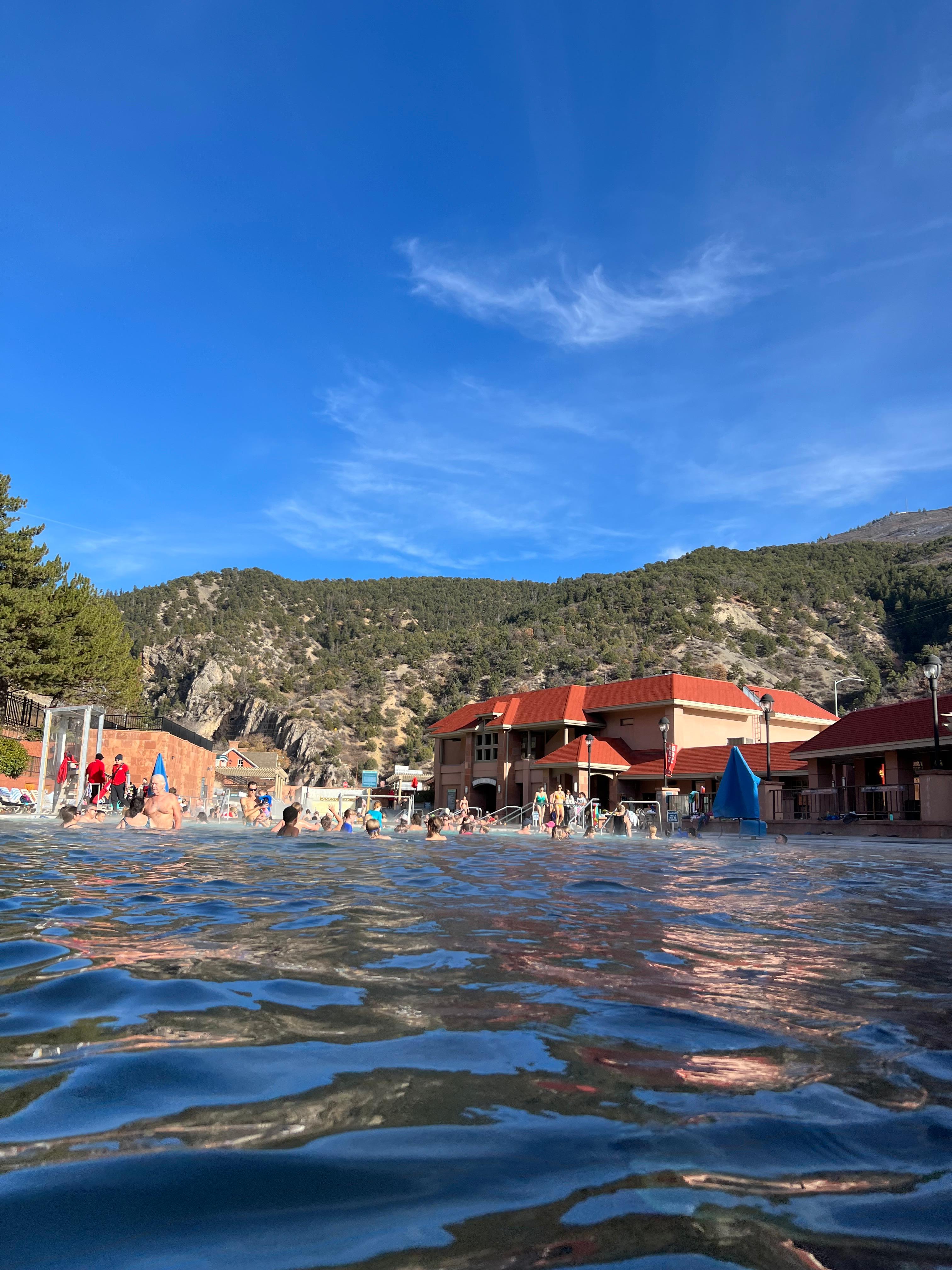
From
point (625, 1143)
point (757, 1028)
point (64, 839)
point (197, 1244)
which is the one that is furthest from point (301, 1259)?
point (64, 839)

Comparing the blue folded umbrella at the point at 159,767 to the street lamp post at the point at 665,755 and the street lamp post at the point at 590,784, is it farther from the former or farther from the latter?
the street lamp post at the point at 665,755

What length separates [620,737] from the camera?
42094 millimetres

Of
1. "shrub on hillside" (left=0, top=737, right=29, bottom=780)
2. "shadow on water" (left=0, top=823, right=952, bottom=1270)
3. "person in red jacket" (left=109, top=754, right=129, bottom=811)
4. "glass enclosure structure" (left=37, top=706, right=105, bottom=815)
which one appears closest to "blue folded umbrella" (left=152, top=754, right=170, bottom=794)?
"glass enclosure structure" (left=37, top=706, right=105, bottom=815)

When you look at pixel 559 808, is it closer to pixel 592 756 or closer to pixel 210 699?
pixel 592 756

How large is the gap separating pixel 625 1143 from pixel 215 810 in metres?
26.3

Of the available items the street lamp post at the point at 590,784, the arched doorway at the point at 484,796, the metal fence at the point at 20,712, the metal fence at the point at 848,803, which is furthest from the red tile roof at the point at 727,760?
the metal fence at the point at 20,712

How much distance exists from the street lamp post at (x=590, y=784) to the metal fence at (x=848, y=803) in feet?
18.6

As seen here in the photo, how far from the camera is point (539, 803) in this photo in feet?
96.6

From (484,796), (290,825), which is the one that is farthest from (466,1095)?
(484,796)

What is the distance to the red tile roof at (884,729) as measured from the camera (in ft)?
85.0

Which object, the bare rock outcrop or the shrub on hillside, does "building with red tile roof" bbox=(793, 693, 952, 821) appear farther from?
the bare rock outcrop

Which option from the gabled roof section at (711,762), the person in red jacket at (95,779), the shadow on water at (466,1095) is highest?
the gabled roof section at (711,762)

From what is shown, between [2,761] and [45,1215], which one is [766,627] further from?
[45,1215]

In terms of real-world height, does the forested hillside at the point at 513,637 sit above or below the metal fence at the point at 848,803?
above
